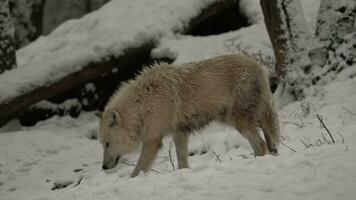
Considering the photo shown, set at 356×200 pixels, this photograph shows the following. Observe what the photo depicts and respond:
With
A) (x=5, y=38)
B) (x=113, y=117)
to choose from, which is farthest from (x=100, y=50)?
(x=113, y=117)

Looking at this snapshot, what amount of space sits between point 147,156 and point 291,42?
3996 millimetres

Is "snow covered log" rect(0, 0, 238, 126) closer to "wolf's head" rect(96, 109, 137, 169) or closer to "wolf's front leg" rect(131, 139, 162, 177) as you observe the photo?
"wolf's head" rect(96, 109, 137, 169)

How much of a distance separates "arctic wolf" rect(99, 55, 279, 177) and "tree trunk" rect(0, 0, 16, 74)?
441 centimetres

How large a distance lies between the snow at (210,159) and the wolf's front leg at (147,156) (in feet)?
0.87

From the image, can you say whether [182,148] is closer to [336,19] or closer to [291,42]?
[291,42]

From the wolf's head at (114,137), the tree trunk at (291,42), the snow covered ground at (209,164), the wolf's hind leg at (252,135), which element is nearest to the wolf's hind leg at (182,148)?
the snow covered ground at (209,164)

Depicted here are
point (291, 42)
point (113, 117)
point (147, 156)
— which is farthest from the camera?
point (291, 42)

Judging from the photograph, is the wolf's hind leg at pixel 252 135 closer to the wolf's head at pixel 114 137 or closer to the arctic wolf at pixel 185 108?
the arctic wolf at pixel 185 108

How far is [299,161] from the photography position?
507 cm

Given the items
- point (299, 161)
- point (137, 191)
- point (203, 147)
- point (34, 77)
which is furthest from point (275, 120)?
point (34, 77)

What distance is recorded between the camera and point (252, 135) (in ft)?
24.0

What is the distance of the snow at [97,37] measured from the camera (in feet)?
35.7

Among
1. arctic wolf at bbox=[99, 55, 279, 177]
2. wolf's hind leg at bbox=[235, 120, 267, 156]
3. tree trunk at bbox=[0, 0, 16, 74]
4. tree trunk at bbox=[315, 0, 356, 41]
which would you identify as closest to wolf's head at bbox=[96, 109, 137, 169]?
arctic wolf at bbox=[99, 55, 279, 177]

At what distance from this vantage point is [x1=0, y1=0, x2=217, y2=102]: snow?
429 inches
